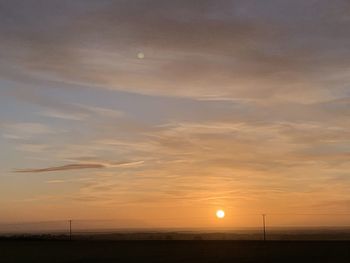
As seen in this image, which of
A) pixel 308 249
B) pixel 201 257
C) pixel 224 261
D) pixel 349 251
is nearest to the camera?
pixel 224 261

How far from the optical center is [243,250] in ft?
119

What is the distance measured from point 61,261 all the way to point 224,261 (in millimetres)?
8086

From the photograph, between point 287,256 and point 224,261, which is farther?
point 287,256

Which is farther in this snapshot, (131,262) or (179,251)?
(179,251)

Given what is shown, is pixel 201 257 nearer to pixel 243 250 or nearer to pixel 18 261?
pixel 243 250

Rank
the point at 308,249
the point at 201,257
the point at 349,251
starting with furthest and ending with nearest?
1. the point at 308,249
2. the point at 349,251
3. the point at 201,257

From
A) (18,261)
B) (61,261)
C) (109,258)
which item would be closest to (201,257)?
(109,258)

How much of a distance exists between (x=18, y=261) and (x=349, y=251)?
18.1 meters

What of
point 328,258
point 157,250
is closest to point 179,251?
point 157,250

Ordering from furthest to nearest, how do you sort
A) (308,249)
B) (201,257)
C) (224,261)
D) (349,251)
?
(308,249) < (349,251) < (201,257) < (224,261)

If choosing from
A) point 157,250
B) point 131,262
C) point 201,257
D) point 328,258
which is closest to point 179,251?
point 157,250

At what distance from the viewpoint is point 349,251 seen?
3472cm

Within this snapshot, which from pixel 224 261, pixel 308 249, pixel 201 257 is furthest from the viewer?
pixel 308 249

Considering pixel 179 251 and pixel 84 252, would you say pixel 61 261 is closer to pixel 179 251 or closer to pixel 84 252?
pixel 84 252
